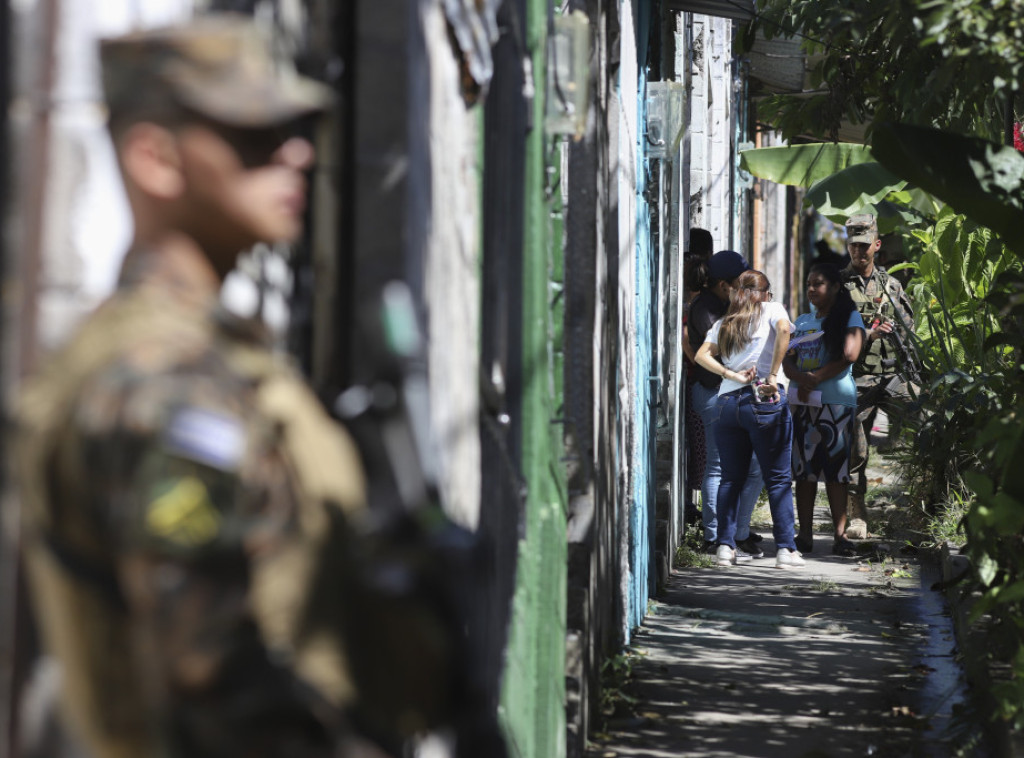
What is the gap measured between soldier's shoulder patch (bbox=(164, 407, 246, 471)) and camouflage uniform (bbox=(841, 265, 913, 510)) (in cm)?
1079

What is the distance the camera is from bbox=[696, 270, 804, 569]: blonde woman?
1094cm

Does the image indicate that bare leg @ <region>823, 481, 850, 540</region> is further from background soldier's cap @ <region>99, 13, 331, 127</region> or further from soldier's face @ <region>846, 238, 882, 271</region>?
background soldier's cap @ <region>99, 13, 331, 127</region>

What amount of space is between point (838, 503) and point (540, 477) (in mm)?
6896

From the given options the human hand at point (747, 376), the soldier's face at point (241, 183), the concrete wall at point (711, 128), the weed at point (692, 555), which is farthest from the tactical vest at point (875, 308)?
the soldier's face at point (241, 183)

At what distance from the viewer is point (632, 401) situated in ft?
29.9

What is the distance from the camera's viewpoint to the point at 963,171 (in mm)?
6328

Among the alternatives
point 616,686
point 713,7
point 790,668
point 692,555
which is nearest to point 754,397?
point 692,555

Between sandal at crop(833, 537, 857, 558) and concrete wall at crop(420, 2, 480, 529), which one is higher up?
concrete wall at crop(420, 2, 480, 529)

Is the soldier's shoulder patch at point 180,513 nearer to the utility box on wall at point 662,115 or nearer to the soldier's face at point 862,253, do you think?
the utility box on wall at point 662,115

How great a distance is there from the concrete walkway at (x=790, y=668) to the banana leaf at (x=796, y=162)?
9.02ft

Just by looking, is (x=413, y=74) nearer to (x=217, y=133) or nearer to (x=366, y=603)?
(x=217, y=133)

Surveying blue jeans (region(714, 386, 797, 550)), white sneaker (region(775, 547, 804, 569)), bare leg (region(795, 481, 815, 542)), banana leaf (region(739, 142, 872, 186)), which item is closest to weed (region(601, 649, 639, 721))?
blue jeans (region(714, 386, 797, 550))

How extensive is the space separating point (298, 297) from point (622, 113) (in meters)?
5.69

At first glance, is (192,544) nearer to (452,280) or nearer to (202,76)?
(202,76)
